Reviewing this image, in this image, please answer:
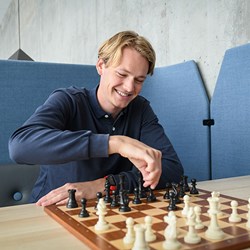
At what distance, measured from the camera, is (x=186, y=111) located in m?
2.46

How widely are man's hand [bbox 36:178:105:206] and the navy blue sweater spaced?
0.08m

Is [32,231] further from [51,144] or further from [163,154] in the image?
[163,154]

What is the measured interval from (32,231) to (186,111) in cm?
178

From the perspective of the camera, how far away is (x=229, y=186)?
137 cm

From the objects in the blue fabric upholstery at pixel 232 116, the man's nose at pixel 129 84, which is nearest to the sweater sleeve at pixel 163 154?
the man's nose at pixel 129 84

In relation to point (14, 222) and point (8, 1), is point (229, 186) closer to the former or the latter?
point (14, 222)

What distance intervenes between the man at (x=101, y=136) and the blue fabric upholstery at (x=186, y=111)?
0.84m

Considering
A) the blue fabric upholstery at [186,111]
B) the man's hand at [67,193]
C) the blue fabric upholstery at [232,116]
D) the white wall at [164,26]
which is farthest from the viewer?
the blue fabric upholstery at [186,111]

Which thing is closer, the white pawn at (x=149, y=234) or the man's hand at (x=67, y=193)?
the white pawn at (x=149, y=234)

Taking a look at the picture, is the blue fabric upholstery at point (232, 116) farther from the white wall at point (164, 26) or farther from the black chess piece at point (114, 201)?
the black chess piece at point (114, 201)

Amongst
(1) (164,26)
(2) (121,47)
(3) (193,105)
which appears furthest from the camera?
(1) (164,26)

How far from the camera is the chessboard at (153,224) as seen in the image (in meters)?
0.72

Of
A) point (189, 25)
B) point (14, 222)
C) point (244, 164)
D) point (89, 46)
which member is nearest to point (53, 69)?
point (189, 25)

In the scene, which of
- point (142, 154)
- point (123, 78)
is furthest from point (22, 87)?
point (142, 154)
